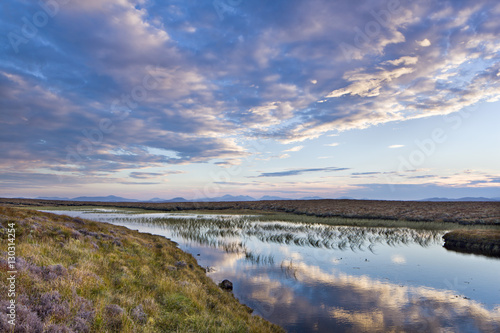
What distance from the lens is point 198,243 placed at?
30094 millimetres

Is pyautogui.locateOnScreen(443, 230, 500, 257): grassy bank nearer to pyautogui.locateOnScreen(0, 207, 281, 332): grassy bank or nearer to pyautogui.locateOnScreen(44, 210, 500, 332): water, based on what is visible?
pyautogui.locateOnScreen(44, 210, 500, 332): water

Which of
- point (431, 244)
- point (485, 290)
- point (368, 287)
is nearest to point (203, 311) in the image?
point (368, 287)

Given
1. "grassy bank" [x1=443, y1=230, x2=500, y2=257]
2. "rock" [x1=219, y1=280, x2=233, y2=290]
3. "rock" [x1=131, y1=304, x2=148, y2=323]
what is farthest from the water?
"rock" [x1=131, y1=304, x2=148, y2=323]

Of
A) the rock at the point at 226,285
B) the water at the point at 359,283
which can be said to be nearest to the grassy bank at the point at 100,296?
the rock at the point at 226,285

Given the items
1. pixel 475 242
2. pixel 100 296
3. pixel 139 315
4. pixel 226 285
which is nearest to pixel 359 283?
pixel 226 285

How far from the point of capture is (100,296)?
8430mm

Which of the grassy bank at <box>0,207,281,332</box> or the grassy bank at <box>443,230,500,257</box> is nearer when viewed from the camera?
the grassy bank at <box>0,207,281,332</box>

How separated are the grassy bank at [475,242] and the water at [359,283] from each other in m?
2.09

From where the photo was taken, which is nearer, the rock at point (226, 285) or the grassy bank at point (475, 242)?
the rock at point (226, 285)

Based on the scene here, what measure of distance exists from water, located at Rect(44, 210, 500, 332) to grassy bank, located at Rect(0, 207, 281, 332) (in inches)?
116

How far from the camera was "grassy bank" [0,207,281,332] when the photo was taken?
22.1ft

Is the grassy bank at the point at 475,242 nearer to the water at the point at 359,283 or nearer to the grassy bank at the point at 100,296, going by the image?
the water at the point at 359,283

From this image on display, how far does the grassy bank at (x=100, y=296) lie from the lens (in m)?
6.72

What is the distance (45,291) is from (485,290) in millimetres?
22764
